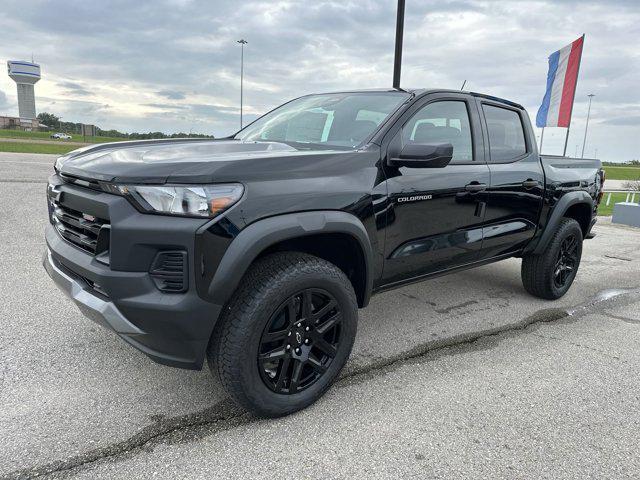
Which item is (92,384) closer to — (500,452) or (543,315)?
(500,452)

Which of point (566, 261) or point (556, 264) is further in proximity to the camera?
point (566, 261)

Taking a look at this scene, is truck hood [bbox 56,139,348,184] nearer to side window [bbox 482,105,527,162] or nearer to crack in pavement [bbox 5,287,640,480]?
crack in pavement [bbox 5,287,640,480]

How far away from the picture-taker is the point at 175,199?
2061 mm

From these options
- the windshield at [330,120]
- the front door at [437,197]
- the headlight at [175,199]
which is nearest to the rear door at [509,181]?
the front door at [437,197]

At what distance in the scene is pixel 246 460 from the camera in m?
2.15

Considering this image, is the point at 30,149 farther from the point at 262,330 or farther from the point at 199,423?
the point at 262,330

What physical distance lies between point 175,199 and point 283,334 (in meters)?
0.86

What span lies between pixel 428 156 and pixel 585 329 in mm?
2381

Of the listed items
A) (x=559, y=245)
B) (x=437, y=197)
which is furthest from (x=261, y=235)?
(x=559, y=245)

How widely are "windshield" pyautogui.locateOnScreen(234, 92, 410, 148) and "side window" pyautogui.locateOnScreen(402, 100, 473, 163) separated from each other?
18 centimetres

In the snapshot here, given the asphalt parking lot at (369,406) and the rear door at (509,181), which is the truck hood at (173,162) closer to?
the asphalt parking lot at (369,406)

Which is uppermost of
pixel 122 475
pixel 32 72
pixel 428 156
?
pixel 32 72

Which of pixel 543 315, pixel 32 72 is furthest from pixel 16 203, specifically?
pixel 32 72

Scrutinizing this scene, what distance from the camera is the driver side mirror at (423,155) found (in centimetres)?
265
